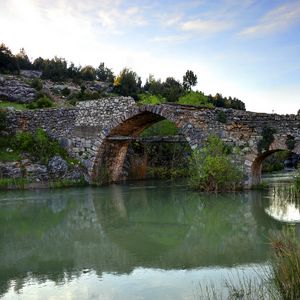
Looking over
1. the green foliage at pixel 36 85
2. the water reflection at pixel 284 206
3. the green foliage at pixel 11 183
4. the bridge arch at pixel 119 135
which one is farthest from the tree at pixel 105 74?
the water reflection at pixel 284 206

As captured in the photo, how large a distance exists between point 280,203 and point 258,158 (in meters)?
3.51

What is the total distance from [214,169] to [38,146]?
28.1ft

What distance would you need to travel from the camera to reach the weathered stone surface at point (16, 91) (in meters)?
32.0

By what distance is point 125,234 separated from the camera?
10.1m

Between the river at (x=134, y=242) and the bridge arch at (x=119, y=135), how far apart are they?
12.9 ft

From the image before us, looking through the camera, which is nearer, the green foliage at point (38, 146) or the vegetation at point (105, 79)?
the green foliage at point (38, 146)

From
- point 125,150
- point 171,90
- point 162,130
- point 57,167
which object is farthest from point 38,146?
Result: point 171,90

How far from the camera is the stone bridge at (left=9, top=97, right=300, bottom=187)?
16.4 meters

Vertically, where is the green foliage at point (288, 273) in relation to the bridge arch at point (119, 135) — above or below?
below

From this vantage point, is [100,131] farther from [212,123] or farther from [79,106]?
[212,123]

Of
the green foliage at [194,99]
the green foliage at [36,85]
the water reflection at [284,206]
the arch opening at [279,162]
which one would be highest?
the green foliage at [36,85]

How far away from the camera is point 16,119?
22203 millimetres

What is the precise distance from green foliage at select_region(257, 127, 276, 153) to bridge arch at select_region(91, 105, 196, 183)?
281 centimetres

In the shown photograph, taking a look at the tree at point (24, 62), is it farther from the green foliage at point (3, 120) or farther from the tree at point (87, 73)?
the green foliage at point (3, 120)
